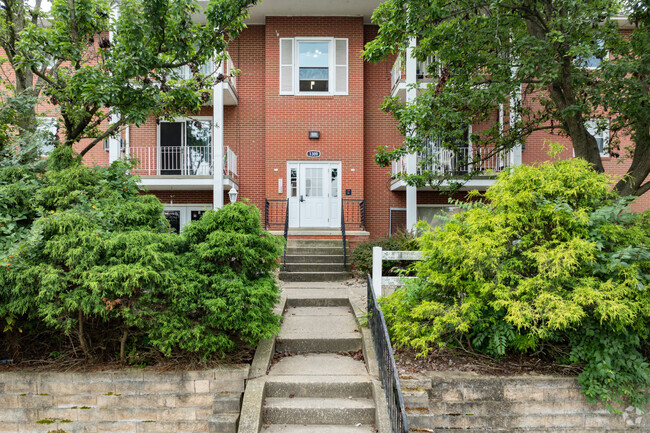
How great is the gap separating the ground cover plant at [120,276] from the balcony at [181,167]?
22.0ft

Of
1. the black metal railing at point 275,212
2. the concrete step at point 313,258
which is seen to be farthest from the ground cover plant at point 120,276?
the black metal railing at point 275,212

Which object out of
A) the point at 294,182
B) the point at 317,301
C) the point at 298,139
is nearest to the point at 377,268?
the point at 317,301

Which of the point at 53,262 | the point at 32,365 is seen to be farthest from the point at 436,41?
the point at 32,365

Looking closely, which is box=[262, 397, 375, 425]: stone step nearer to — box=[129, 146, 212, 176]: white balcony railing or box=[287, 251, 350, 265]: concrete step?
box=[287, 251, 350, 265]: concrete step

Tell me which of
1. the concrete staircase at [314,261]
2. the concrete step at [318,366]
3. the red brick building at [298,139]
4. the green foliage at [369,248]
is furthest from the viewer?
the red brick building at [298,139]

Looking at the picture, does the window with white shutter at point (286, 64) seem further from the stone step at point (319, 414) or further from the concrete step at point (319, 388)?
the stone step at point (319, 414)

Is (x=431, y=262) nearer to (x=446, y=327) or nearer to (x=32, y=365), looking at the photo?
(x=446, y=327)

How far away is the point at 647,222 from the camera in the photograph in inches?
190

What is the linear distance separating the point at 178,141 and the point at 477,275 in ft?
37.1

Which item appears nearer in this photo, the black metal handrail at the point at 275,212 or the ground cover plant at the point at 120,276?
the ground cover plant at the point at 120,276

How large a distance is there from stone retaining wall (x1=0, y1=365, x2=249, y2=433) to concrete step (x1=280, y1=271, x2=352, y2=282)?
183 inches

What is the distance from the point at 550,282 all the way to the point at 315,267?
6070mm

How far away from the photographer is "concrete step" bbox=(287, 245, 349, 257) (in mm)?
10375

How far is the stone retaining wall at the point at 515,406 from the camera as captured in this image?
426 centimetres
